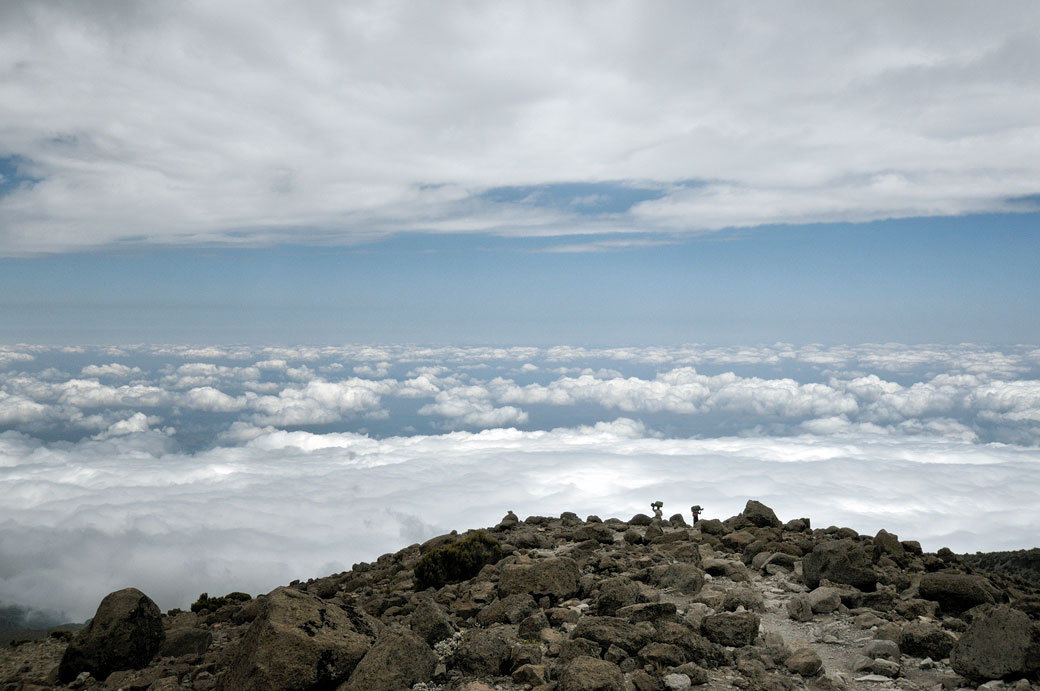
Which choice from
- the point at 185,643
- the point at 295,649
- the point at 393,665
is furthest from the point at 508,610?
the point at 185,643

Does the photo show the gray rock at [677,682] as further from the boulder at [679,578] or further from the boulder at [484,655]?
the boulder at [679,578]

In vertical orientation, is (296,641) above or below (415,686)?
above

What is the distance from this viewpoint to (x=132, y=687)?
51.8 ft

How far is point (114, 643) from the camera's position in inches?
728

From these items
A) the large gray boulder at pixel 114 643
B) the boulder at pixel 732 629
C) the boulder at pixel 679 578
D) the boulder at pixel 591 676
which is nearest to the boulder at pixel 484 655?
the boulder at pixel 591 676

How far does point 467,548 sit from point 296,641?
33.4 feet

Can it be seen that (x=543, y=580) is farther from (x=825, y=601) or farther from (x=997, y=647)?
(x=997, y=647)

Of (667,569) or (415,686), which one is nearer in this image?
(415,686)

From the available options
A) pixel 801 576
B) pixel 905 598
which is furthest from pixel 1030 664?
pixel 801 576

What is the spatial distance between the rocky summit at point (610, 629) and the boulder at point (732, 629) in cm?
4

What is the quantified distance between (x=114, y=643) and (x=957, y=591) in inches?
935

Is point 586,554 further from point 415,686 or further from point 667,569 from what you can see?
point 415,686

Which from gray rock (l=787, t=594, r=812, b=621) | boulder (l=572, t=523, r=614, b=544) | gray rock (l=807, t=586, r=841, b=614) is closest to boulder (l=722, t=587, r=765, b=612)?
gray rock (l=787, t=594, r=812, b=621)

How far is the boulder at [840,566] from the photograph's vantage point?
18.1 m
